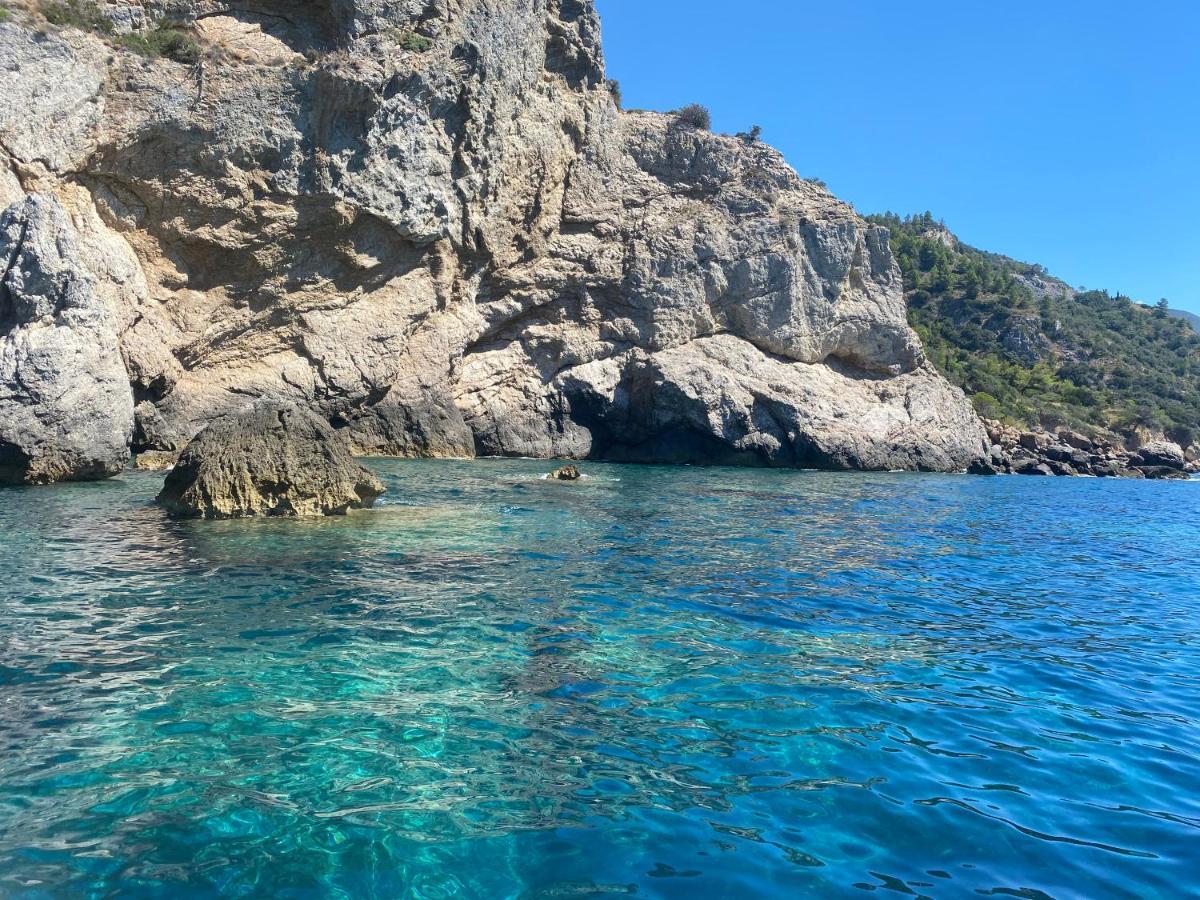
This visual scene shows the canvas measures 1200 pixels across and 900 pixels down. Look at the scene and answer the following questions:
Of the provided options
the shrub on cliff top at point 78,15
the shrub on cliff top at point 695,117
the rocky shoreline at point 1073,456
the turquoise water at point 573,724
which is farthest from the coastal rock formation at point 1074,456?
the shrub on cliff top at point 78,15

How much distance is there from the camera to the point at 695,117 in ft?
128

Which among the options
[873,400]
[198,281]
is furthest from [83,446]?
[873,400]

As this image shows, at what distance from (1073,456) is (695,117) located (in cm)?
2730

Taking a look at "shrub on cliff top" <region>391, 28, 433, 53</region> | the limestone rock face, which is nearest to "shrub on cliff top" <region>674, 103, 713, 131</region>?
"shrub on cliff top" <region>391, 28, 433, 53</region>

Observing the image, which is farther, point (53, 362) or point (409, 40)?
point (409, 40)

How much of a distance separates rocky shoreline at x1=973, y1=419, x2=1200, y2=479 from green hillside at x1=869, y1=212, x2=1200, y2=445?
13.9ft

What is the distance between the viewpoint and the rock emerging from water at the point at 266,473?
1291cm

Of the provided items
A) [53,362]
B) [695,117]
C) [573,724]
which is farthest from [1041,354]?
[573,724]

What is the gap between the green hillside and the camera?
2237 inches

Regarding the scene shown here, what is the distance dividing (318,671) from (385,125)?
26287mm

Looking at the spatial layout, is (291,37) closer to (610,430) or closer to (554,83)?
(554,83)

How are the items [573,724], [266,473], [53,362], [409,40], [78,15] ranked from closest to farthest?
[573,724]
[266,473]
[53,362]
[78,15]
[409,40]

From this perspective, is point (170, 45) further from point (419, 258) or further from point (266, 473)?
point (266, 473)

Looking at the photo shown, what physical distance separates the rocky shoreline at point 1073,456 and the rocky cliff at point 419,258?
4981 millimetres
